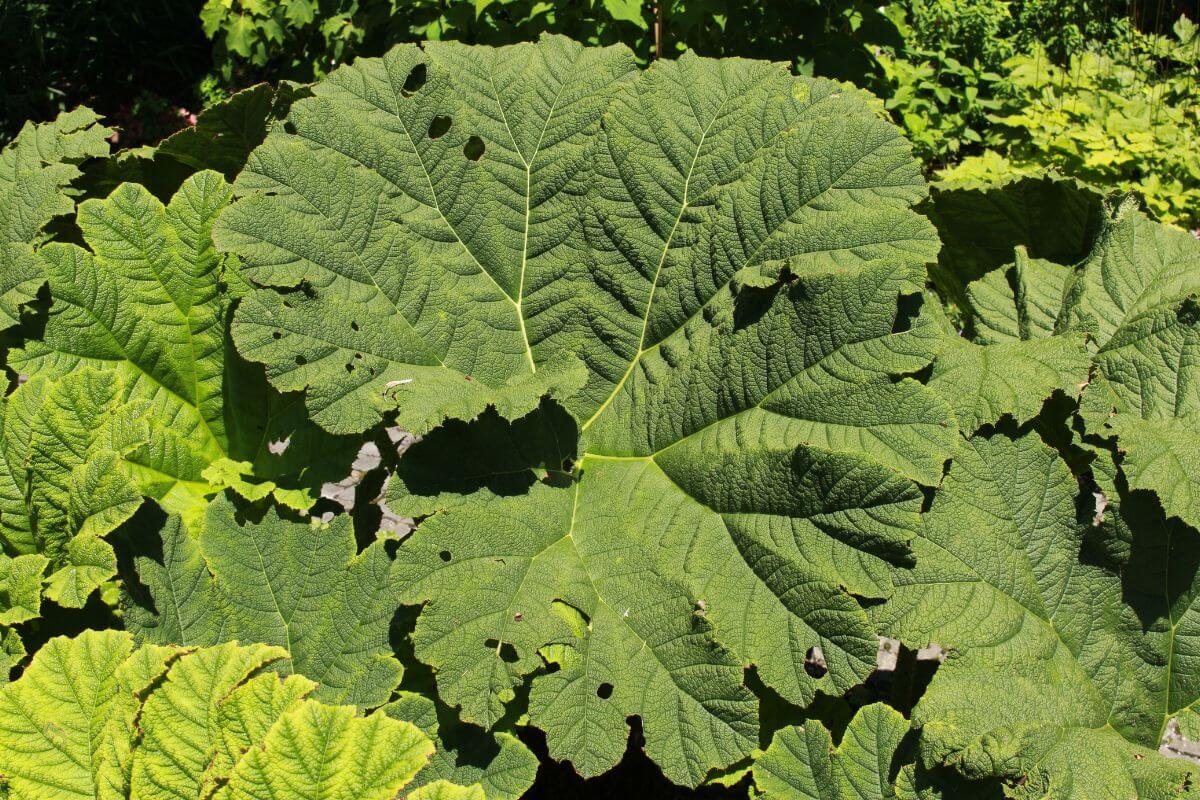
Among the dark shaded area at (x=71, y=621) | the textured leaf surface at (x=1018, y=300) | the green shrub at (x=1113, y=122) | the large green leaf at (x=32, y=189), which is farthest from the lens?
the green shrub at (x=1113, y=122)

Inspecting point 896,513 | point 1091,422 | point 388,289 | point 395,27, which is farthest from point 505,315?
point 395,27

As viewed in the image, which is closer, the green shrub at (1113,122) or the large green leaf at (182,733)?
the large green leaf at (182,733)

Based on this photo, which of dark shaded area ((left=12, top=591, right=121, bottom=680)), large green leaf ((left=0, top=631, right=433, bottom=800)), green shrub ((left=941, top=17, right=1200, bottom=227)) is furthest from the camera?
green shrub ((left=941, top=17, right=1200, bottom=227))

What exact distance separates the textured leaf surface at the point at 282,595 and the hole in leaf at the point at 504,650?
191 millimetres

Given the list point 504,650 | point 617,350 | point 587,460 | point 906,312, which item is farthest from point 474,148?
point 504,650

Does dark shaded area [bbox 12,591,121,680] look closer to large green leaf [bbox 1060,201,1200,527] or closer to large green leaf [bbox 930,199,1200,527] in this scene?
large green leaf [bbox 930,199,1200,527]

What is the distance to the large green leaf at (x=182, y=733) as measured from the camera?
1623mm

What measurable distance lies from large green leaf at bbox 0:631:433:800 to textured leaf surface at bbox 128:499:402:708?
0.68 feet

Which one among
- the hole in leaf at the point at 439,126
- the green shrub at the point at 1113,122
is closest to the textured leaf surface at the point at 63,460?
the hole in leaf at the point at 439,126

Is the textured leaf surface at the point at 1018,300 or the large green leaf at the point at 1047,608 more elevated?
the textured leaf surface at the point at 1018,300

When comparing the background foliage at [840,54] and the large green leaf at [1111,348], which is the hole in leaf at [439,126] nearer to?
the large green leaf at [1111,348]

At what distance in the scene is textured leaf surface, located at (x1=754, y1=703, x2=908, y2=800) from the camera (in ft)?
6.38

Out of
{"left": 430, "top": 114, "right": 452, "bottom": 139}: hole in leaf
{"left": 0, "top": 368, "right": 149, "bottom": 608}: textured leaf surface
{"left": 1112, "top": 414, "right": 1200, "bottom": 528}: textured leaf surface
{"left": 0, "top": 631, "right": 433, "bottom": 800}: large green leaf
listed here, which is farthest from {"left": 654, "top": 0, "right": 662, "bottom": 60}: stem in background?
{"left": 0, "top": 631, "right": 433, "bottom": 800}: large green leaf

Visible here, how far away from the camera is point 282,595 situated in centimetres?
212
